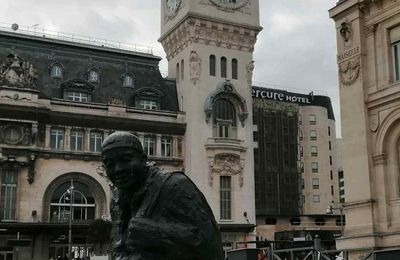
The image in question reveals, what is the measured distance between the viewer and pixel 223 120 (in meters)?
53.2

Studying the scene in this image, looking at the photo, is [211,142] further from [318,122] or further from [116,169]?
[116,169]

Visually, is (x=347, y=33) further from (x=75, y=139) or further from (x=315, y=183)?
(x=315, y=183)

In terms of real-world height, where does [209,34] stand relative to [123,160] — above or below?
above

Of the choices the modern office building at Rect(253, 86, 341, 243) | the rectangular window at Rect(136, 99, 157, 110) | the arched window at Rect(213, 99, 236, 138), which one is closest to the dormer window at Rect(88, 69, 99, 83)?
the rectangular window at Rect(136, 99, 157, 110)

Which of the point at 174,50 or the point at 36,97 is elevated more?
the point at 174,50

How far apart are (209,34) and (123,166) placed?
5022 centimetres

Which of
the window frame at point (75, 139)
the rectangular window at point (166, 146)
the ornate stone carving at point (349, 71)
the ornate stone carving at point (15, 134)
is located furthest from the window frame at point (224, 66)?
the ornate stone carving at point (349, 71)

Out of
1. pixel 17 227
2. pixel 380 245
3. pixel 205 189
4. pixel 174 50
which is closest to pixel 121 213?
pixel 380 245

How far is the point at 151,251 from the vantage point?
11.7ft

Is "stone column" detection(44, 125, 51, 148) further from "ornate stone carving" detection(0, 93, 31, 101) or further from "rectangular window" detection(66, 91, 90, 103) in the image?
"rectangular window" detection(66, 91, 90, 103)

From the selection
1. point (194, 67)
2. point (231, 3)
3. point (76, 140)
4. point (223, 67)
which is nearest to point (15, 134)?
point (76, 140)

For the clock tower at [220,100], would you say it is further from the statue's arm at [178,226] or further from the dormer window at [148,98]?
the statue's arm at [178,226]

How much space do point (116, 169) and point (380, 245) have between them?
1591 centimetres

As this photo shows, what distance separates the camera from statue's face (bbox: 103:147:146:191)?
12.3 feet
